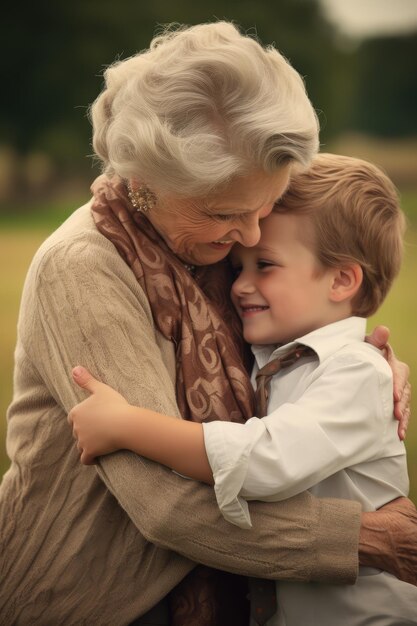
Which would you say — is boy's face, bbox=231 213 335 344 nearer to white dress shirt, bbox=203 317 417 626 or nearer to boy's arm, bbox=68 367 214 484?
white dress shirt, bbox=203 317 417 626

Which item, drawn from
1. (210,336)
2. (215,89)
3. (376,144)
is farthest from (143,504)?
(376,144)

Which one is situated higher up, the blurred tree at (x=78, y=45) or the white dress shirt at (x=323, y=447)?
the white dress shirt at (x=323, y=447)

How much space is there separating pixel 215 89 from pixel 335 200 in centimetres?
56

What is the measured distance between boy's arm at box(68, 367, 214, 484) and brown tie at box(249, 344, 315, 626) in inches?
14.5

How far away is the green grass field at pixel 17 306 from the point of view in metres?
6.90

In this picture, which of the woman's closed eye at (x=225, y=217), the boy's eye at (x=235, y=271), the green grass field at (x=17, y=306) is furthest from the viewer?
the green grass field at (x=17, y=306)

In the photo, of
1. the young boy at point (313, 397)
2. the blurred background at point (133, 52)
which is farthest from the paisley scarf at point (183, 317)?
the blurred background at point (133, 52)

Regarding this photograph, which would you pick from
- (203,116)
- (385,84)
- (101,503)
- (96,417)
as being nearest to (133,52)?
(385,84)

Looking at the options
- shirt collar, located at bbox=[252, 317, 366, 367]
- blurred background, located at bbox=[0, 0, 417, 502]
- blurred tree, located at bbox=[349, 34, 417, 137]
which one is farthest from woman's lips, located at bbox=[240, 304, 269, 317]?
blurred tree, located at bbox=[349, 34, 417, 137]

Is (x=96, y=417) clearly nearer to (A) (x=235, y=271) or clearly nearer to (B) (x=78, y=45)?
(A) (x=235, y=271)

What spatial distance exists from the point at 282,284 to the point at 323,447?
1.90 feet

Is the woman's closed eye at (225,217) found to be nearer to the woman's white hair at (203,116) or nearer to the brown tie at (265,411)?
the woman's white hair at (203,116)

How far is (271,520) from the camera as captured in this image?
2.22 m

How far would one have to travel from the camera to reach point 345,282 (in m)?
2.67
